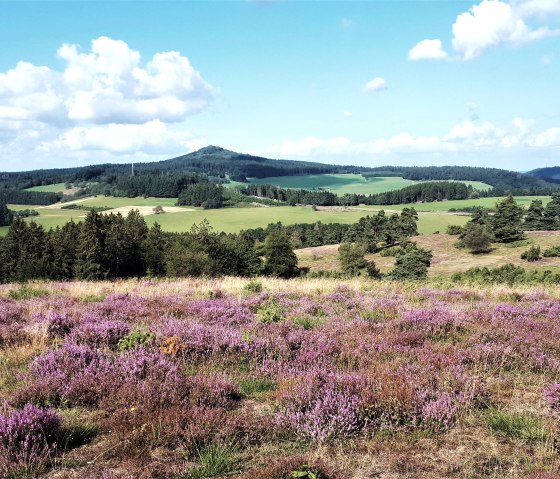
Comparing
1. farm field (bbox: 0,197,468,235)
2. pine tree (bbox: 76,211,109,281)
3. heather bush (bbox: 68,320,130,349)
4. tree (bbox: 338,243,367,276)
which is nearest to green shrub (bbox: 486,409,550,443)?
heather bush (bbox: 68,320,130,349)

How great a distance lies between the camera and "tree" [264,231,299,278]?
84438mm

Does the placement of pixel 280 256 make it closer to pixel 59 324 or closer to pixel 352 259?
pixel 352 259

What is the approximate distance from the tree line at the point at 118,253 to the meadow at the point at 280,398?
4439 centimetres

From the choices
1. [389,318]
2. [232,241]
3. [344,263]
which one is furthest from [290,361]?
[232,241]

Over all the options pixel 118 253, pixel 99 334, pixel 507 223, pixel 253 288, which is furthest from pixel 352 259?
pixel 99 334

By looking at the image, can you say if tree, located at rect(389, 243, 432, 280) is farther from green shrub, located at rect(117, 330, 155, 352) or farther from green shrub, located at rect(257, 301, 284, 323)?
green shrub, located at rect(117, 330, 155, 352)

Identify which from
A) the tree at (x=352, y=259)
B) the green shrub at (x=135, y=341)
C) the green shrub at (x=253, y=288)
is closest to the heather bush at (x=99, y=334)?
the green shrub at (x=135, y=341)

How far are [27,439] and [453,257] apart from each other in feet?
302

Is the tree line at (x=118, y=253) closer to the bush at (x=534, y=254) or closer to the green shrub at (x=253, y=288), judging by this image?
the green shrub at (x=253, y=288)

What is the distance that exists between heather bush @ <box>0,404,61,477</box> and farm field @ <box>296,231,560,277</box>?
212 ft

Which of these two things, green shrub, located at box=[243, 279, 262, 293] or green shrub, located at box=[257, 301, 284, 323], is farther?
green shrub, located at box=[243, 279, 262, 293]

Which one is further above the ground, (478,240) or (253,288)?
(253,288)

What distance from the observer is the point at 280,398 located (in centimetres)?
564

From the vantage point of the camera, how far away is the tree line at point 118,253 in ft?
201
